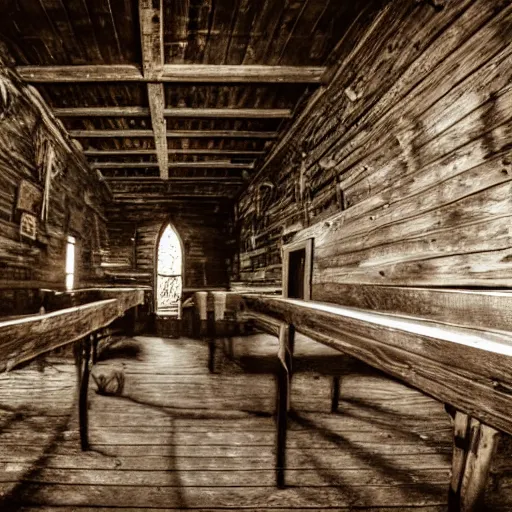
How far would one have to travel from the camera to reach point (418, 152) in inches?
109

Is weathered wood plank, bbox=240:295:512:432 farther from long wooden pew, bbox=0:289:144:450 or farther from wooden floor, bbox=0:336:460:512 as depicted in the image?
wooden floor, bbox=0:336:460:512

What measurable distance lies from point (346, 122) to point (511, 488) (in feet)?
13.6

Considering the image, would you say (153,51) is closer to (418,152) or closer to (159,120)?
(159,120)

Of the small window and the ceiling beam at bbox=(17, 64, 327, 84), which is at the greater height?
the ceiling beam at bbox=(17, 64, 327, 84)

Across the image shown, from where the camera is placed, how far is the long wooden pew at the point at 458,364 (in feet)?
3.11

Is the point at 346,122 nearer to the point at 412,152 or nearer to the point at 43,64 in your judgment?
the point at 412,152

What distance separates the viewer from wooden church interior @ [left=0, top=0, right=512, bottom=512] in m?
1.97

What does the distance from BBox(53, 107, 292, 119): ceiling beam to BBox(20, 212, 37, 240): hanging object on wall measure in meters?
1.81

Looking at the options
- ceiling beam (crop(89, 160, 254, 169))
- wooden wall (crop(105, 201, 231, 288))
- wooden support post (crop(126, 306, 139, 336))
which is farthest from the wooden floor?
wooden wall (crop(105, 201, 231, 288))

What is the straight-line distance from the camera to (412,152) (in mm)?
2838

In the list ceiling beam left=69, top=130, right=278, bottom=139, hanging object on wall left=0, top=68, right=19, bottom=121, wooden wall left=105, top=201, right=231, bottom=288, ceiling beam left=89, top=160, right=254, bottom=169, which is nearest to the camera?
hanging object on wall left=0, top=68, right=19, bottom=121

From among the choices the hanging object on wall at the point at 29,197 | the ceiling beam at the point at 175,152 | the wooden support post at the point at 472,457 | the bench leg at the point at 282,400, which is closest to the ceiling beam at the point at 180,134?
the ceiling beam at the point at 175,152

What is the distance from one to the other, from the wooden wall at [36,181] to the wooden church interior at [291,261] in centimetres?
5

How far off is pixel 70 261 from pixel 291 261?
17.9 feet
